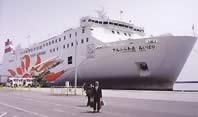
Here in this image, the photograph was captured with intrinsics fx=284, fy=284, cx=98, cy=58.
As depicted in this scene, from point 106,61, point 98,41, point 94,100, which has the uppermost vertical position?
point 98,41

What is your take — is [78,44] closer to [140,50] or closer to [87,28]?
[87,28]

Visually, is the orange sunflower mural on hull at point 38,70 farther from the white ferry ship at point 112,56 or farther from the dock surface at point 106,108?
the dock surface at point 106,108

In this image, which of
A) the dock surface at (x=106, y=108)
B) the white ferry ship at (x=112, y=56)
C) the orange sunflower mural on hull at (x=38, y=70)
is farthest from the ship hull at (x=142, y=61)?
the dock surface at (x=106, y=108)

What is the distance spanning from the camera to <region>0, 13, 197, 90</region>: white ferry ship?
3366 cm

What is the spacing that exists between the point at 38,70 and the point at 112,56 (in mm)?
21892

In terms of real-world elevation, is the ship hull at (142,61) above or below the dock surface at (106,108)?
above

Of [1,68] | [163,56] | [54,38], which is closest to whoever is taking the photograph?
[163,56]

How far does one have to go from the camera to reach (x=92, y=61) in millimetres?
38750

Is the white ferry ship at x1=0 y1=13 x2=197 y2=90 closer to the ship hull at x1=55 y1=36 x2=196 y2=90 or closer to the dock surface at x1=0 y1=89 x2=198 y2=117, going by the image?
the ship hull at x1=55 y1=36 x2=196 y2=90

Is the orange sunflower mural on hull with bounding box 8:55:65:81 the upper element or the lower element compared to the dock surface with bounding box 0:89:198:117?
upper

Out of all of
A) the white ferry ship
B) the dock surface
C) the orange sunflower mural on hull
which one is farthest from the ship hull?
the dock surface

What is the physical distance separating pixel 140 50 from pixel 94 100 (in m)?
22.5

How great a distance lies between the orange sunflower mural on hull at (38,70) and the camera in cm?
4841

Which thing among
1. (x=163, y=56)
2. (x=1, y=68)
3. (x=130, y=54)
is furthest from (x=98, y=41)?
(x=1, y=68)
